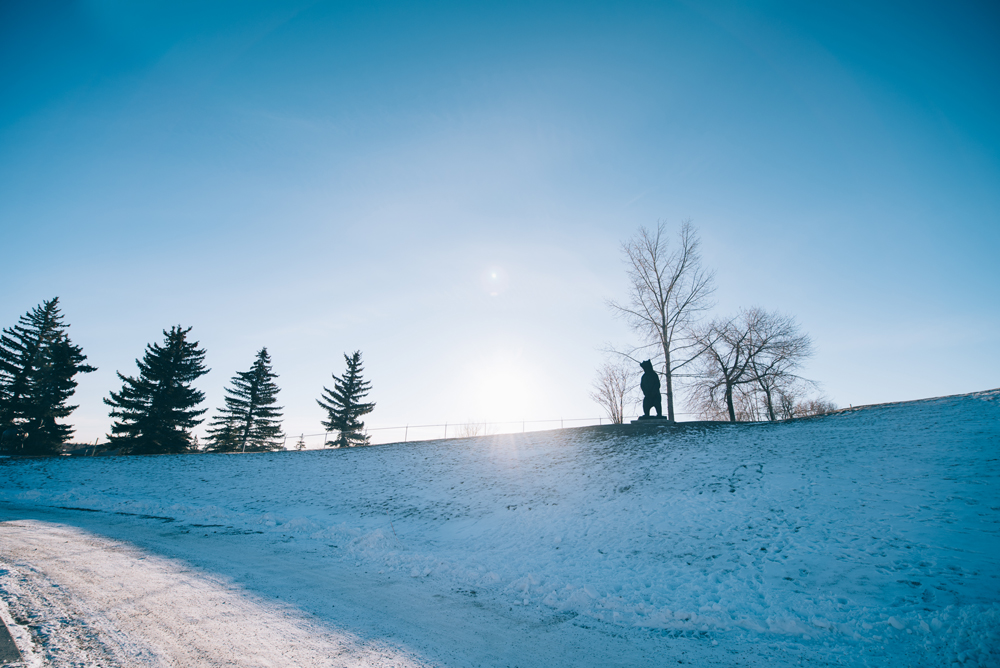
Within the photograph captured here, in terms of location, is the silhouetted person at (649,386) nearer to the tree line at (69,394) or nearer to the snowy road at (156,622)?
the snowy road at (156,622)

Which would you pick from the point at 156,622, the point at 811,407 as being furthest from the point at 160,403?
the point at 811,407

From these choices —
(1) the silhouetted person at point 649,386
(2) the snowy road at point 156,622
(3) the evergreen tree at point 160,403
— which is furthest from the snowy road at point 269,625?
(3) the evergreen tree at point 160,403

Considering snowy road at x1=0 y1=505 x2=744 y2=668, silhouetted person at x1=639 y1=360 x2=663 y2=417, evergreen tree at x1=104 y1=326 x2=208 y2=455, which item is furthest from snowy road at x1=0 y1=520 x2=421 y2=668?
evergreen tree at x1=104 y1=326 x2=208 y2=455

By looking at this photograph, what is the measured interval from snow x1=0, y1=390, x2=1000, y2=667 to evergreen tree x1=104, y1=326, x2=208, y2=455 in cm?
1659

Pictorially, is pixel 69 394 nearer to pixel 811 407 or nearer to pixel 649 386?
pixel 649 386

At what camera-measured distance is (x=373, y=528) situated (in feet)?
40.5

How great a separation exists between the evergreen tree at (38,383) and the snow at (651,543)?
20977 millimetres

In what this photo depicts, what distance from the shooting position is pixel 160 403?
1315 inches

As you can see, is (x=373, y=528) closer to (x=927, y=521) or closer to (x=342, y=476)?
(x=342, y=476)

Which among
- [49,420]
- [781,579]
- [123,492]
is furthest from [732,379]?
[49,420]

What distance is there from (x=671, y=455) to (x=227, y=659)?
1442 cm

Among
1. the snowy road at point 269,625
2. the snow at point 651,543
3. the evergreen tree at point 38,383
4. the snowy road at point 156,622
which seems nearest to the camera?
the snowy road at point 156,622

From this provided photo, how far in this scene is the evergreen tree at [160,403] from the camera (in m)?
32.8

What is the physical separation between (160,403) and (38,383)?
975 cm
